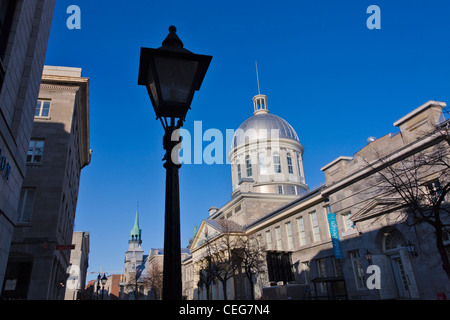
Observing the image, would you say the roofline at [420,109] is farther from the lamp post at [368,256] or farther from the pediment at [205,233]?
the pediment at [205,233]

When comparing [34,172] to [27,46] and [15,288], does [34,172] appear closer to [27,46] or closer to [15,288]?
[15,288]

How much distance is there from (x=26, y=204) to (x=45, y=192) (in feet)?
4.50

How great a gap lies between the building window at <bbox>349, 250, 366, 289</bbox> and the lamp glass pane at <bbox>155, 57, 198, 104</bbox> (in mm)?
24777

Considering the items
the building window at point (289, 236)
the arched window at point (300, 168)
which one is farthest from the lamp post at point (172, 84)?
the arched window at point (300, 168)

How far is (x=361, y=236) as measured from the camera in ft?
83.4

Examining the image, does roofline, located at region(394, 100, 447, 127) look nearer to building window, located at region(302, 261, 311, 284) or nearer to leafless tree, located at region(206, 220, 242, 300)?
building window, located at region(302, 261, 311, 284)

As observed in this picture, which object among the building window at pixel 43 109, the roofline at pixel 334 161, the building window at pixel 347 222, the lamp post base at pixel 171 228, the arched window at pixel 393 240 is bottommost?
the lamp post base at pixel 171 228

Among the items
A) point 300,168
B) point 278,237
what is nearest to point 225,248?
point 278,237

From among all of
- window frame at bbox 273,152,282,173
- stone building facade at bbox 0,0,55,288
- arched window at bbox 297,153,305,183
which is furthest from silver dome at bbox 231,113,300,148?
stone building facade at bbox 0,0,55,288

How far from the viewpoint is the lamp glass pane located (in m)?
3.96

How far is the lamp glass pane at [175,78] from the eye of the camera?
13.0 ft

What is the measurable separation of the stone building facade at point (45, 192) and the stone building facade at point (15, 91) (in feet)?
33.0

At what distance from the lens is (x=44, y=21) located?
1408cm
